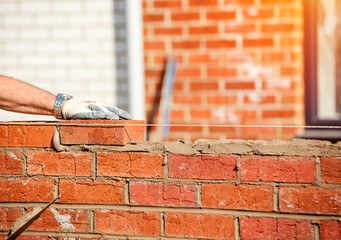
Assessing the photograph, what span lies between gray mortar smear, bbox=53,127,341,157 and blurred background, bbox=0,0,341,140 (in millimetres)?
1903

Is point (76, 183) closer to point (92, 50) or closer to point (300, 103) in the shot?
point (300, 103)

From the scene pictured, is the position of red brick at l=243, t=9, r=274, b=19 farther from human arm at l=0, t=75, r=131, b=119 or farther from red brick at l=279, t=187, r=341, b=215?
red brick at l=279, t=187, r=341, b=215

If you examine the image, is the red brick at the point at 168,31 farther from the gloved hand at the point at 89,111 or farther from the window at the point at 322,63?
the gloved hand at the point at 89,111

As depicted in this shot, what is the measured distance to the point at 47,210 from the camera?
1.39 meters

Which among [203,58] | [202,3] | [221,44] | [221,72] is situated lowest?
[221,72]

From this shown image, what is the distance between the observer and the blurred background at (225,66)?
10.6ft

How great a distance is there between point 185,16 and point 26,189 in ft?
7.63

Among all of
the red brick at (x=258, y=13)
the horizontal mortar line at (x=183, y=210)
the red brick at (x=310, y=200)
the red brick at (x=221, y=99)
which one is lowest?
the horizontal mortar line at (x=183, y=210)

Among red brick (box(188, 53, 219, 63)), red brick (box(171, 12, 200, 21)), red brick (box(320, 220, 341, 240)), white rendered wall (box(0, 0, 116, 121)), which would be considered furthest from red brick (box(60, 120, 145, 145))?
white rendered wall (box(0, 0, 116, 121))

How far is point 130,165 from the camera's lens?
134cm

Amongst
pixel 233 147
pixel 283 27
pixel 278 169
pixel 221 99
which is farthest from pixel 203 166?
pixel 283 27

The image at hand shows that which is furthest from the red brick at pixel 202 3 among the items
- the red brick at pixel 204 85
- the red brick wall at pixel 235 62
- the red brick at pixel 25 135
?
the red brick at pixel 25 135

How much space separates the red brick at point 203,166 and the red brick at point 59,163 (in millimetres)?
294

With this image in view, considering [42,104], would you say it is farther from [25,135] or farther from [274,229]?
[274,229]
